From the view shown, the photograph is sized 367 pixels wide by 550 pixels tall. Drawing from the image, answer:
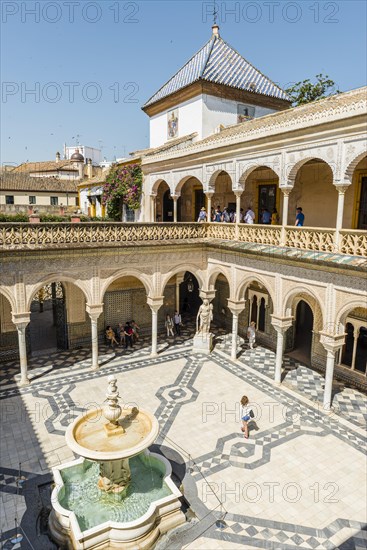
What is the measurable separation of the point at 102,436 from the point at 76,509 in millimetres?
1300

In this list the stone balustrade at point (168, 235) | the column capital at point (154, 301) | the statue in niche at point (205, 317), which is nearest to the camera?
the stone balustrade at point (168, 235)

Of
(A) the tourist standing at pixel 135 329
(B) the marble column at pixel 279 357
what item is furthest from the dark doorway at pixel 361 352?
(A) the tourist standing at pixel 135 329

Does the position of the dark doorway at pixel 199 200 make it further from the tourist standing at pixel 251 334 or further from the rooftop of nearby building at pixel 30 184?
the rooftop of nearby building at pixel 30 184

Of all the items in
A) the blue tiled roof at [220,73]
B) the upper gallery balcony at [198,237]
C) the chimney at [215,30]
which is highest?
the chimney at [215,30]

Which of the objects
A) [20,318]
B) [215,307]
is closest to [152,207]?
[215,307]

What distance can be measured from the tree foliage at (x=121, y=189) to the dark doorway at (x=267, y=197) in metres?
6.67

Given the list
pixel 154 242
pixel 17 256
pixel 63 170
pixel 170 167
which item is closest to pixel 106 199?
pixel 170 167

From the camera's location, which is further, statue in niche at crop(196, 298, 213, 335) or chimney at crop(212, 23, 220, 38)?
chimney at crop(212, 23, 220, 38)

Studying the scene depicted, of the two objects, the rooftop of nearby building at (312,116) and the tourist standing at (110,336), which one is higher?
the rooftop of nearby building at (312,116)

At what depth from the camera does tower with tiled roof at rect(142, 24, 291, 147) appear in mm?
18891

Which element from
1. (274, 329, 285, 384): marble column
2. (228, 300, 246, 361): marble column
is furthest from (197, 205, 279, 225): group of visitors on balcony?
(274, 329, 285, 384): marble column

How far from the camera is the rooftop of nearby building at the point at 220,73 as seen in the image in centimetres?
1927

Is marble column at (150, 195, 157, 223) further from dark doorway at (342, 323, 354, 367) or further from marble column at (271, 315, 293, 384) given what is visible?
dark doorway at (342, 323, 354, 367)

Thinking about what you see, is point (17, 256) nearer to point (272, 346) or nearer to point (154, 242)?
point (154, 242)
